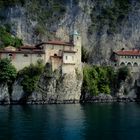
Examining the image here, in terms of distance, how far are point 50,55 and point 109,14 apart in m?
22.8

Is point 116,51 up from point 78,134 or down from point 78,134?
up

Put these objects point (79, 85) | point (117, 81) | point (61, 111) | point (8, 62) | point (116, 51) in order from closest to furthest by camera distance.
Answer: point (61, 111) → point (8, 62) → point (79, 85) → point (117, 81) → point (116, 51)

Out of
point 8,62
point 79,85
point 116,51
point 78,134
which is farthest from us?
point 116,51

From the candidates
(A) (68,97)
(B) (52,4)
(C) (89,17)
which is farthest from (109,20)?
(A) (68,97)

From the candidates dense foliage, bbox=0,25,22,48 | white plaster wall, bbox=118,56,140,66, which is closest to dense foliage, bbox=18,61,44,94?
dense foliage, bbox=0,25,22,48

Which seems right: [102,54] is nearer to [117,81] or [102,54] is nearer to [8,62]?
[117,81]

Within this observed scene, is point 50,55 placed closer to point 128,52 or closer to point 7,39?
point 7,39

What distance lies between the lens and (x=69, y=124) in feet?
165

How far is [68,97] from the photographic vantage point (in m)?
78.4

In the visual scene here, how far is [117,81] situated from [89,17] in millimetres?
17002

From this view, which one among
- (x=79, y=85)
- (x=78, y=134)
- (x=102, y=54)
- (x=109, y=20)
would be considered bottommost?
(x=78, y=134)

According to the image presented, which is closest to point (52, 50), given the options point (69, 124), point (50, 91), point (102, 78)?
point (50, 91)

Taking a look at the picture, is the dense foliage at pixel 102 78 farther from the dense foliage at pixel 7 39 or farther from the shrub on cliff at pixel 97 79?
the dense foliage at pixel 7 39

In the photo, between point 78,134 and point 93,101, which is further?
point 93,101
